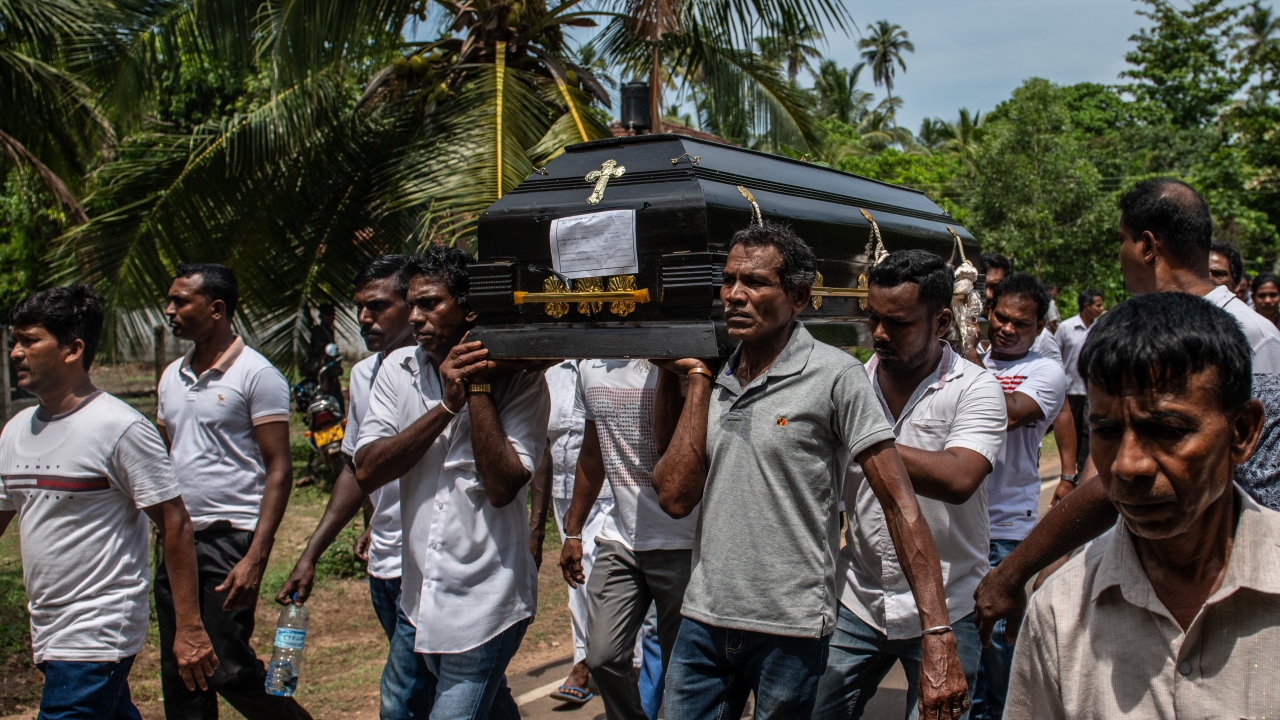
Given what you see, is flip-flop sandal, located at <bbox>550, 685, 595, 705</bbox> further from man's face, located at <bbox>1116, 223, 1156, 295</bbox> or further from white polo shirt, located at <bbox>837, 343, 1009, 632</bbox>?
man's face, located at <bbox>1116, 223, 1156, 295</bbox>

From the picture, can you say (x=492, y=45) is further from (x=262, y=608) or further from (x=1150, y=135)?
(x=1150, y=135)

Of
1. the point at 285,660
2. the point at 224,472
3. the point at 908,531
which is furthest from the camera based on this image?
the point at 224,472

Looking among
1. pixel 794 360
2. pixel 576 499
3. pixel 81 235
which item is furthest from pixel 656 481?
pixel 81 235

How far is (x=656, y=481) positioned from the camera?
111 inches

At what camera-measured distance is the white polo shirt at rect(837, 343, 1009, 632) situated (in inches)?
115

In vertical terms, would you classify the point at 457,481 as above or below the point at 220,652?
above

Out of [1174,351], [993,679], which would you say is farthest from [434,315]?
[993,679]

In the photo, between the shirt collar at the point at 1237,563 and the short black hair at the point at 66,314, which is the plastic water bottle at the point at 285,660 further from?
the shirt collar at the point at 1237,563

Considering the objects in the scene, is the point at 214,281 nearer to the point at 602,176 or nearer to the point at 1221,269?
the point at 602,176

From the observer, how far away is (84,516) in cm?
317

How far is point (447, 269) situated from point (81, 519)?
1.34 m

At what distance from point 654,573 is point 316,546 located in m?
1.16

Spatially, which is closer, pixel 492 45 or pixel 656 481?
pixel 656 481

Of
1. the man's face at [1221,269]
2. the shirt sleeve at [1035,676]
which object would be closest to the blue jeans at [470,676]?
the shirt sleeve at [1035,676]
